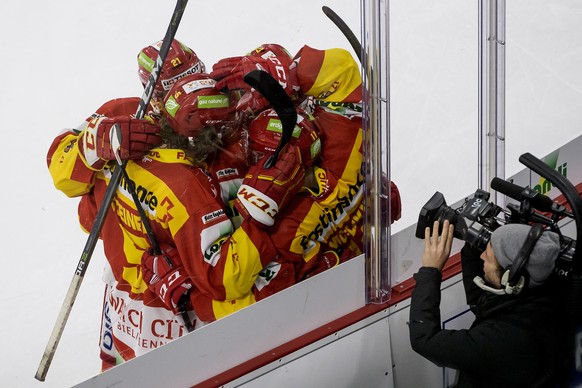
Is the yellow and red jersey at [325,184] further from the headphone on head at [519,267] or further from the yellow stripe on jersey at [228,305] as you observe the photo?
the headphone on head at [519,267]

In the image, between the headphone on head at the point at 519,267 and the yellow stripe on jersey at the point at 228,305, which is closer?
the headphone on head at the point at 519,267

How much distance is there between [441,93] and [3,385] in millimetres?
1691

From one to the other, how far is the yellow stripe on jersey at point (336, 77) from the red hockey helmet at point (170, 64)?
315mm

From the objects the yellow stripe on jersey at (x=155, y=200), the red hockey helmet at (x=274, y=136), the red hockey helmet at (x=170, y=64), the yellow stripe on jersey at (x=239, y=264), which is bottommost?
the yellow stripe on jersey at (x=239, y=264)

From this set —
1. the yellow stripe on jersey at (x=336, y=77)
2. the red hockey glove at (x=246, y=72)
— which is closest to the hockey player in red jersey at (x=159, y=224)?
the red hockey glove at (x=246, y=72)

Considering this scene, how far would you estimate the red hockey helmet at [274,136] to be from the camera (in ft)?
8.83

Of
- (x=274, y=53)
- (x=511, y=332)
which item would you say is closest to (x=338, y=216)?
(x=274, y=53)

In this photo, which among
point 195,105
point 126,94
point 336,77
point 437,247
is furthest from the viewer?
point 126,94

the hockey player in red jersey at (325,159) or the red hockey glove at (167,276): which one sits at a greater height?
the hockey player in red jersey at (325,159)

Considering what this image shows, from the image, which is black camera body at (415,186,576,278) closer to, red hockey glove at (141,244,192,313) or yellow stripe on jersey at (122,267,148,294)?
red hockey glove at (141,244,192,313)

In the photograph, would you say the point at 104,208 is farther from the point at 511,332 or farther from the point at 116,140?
the point at 511,332

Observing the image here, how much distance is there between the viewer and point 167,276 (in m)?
2.71

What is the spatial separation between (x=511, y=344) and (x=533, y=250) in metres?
0.21

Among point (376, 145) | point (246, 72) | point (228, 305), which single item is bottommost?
point (228, 305)
